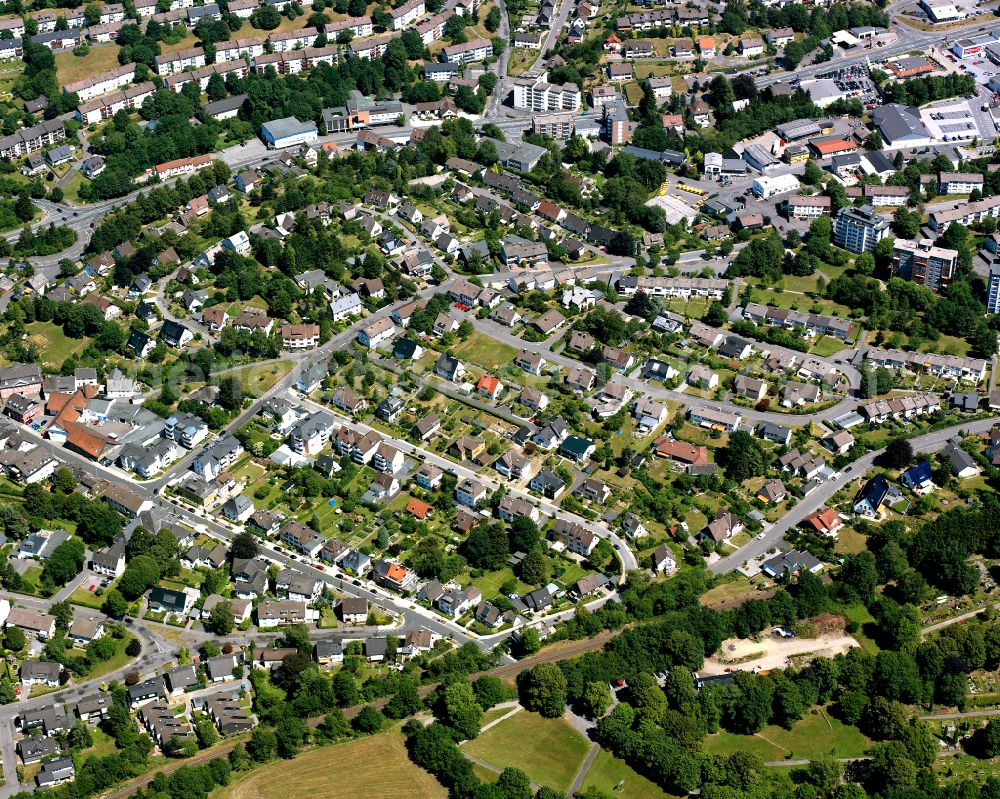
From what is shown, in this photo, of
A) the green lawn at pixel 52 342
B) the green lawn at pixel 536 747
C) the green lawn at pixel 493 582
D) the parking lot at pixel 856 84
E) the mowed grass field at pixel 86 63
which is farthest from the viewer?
the mowed grass field at pixel 86 63

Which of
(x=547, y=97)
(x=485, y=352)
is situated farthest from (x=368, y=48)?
(x=485, y=352)

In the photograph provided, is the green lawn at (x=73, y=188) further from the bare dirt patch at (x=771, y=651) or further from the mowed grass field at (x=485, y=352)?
the bare dirt patch at (x=771, y=651)

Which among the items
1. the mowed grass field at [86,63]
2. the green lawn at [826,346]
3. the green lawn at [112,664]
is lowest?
the green lawn at [112,664]

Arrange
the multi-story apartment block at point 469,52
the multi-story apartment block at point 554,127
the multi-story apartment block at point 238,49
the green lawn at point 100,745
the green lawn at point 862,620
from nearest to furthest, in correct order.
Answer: the green lawn at point 100,745 < the green lawn at point 862,620 < the multi-story apartment block at point 554,127 < the multi-story apartment block at point 238,49 < the multi-story apartment block at point 469,52

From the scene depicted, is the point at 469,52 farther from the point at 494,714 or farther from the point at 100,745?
the point at 100,745

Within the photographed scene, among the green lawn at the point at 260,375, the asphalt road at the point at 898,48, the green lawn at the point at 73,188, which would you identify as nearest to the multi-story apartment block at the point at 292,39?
the green lawn at the point at 73,188

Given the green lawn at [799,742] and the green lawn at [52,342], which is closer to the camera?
the green lawn at [799,742]

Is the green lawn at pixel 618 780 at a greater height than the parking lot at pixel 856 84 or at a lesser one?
lesser
